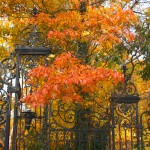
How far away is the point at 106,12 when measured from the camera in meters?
6.42

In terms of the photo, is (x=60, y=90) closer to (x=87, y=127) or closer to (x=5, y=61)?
(x=87, y=127)

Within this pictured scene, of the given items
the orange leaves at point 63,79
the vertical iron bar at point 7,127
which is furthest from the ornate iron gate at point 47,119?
the orange leaves at point 63,79

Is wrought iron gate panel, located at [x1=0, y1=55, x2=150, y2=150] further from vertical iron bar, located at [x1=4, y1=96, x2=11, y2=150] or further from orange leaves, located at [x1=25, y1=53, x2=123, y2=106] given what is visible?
orange leaves, located at [x1=25, y1=53, x2=123, y2=106]

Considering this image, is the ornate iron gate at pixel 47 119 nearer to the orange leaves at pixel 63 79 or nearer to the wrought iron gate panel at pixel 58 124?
the wrought iron gate panel at pixel 58 124

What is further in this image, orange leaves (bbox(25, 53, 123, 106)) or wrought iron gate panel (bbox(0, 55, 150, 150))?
wrought iron gate panel (bbox(0, 55, 150, 150))

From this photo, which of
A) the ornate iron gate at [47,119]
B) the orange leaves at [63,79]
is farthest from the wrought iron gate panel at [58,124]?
the orange leaves at [63,79]

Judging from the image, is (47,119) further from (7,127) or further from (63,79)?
(63,79)

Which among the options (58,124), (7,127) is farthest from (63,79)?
(7,127)

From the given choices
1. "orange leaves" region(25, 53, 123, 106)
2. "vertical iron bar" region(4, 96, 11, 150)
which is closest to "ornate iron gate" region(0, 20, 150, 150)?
"vertical iron bar" region(4, 96, 11, 150)

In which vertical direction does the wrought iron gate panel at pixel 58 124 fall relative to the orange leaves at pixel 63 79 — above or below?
below

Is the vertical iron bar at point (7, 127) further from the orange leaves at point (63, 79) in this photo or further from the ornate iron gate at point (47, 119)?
the orange leaves at point (63, 79)

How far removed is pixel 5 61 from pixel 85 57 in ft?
6.08

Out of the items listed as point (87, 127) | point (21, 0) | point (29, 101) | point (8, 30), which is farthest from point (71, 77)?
point (8, 30)

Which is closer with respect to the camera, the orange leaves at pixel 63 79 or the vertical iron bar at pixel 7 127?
the orange leaves at pixel 63 79
